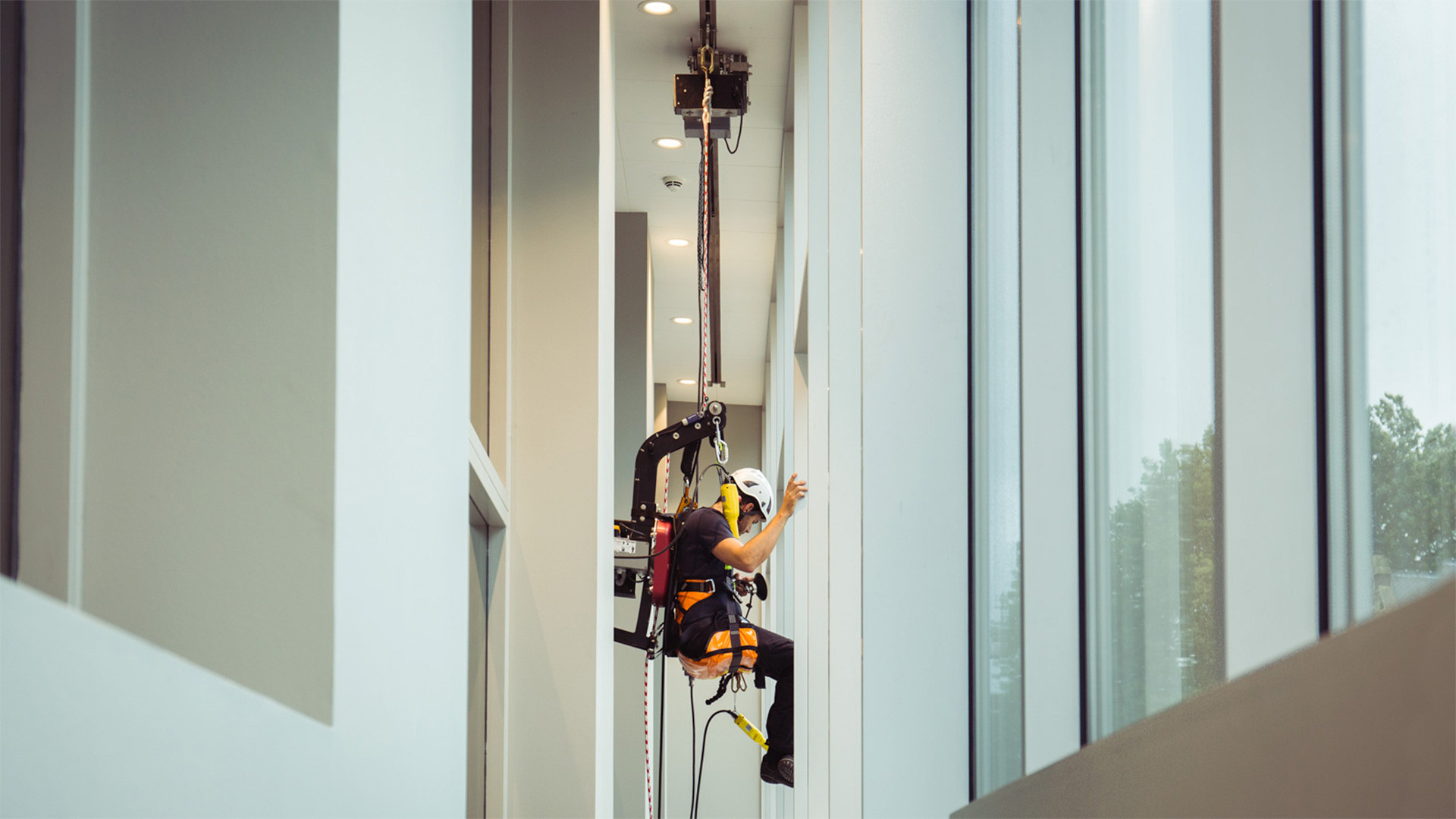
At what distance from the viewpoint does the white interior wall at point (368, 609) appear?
1.46ft

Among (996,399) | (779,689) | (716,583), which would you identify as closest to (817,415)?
(716,583)

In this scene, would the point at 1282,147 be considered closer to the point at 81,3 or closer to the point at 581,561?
the point at 81,3

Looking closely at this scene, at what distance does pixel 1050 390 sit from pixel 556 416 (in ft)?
6.08

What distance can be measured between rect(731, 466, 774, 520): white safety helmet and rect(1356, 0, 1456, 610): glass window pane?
4382 millimetres

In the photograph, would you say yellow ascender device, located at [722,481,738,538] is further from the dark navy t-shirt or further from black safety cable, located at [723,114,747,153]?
black safety cable, located at [723,114,747,153]

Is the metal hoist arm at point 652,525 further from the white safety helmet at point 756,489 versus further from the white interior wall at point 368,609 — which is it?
the white interior wall at point 368,609

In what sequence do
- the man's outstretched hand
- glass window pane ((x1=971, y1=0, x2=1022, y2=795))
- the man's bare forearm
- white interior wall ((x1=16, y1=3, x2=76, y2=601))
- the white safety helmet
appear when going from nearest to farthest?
1. white interior wall ((x1=16, y1=3, x2=76, y2=601))
2. glass window pane ((x1=971, y1=0, x2=1022, y2=795))
3. the man's bare forearm
4. the man's outstretched hand
5. the white safety helmet

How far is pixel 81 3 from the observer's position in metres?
0.71

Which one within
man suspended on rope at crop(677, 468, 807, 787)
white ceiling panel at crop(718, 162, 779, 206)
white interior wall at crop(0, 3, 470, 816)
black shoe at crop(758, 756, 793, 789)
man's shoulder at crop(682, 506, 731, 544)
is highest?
white ceiling panel at crop(718, 162, 779, 206)

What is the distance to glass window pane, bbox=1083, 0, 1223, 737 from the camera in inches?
41.5

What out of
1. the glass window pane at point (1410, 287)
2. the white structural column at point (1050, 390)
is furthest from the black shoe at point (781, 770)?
the glass window pane at point (1410, 287)

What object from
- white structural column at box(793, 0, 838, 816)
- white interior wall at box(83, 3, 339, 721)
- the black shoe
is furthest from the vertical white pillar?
white interior wall at box(83, 3, 339, 721)

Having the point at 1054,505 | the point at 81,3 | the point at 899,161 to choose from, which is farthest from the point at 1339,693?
the point at 899,161

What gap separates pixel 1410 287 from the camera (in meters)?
0.73
